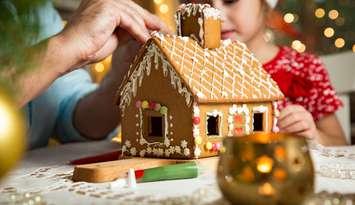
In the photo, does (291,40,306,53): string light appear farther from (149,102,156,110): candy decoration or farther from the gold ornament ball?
the gold ornament ball

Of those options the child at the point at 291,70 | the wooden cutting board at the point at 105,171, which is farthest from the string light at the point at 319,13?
the wooden cutting board at the point at 105,171

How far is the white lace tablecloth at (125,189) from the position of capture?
0.62m

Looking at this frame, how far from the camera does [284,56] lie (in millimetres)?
1532

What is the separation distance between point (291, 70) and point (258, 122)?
535 mm

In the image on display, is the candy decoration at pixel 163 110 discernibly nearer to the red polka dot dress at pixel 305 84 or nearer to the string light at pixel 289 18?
the red polka dot dress at pixel 305 84

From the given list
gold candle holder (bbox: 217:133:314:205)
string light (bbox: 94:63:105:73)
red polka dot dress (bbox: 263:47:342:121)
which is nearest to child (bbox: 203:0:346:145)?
red polka dot dress (bbox: 263:47:342:121)

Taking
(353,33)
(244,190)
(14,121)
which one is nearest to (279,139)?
(244,190)

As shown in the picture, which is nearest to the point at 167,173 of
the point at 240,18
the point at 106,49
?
the point at 106,49

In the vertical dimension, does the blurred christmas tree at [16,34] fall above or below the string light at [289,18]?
below

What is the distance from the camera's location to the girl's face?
1288 mm

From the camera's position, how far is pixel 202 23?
3.15 feet

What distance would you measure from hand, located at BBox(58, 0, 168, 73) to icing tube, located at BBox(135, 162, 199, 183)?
0.27 m

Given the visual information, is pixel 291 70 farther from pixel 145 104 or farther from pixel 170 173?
pixel 170 173

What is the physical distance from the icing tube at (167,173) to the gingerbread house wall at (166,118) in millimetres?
132
